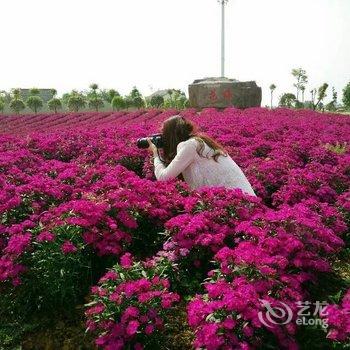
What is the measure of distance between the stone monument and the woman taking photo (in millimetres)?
20205

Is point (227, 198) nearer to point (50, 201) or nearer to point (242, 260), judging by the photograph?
point (242, 260)

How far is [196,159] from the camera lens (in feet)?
15.5

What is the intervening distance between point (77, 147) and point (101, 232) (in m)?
4.12

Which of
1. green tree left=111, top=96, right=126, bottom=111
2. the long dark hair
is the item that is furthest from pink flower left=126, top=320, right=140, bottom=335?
green tree left=111, top=96, right=126, bottom=111

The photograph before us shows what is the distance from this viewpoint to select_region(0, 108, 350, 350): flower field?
263cm

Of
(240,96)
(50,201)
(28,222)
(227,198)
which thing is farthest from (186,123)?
(240,96)

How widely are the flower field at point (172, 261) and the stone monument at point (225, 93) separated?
19583 millimetres

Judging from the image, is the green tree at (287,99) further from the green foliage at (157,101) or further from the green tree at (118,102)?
the green tree at (118,102)

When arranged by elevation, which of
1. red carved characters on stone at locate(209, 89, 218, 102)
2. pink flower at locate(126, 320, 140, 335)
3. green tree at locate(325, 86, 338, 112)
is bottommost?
green tree at locate(325, 86, 338, 112)

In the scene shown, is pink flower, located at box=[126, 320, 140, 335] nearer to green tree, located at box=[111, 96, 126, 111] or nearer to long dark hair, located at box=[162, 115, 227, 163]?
long dark hair, located at box=[162, 115, 227, 163]

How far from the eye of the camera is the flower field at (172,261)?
2.63 meters

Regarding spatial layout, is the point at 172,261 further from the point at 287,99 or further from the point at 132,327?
the point at 287,99

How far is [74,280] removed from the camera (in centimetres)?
352

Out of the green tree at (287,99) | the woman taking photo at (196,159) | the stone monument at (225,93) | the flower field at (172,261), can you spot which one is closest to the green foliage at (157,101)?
the green tree at (287,99)
